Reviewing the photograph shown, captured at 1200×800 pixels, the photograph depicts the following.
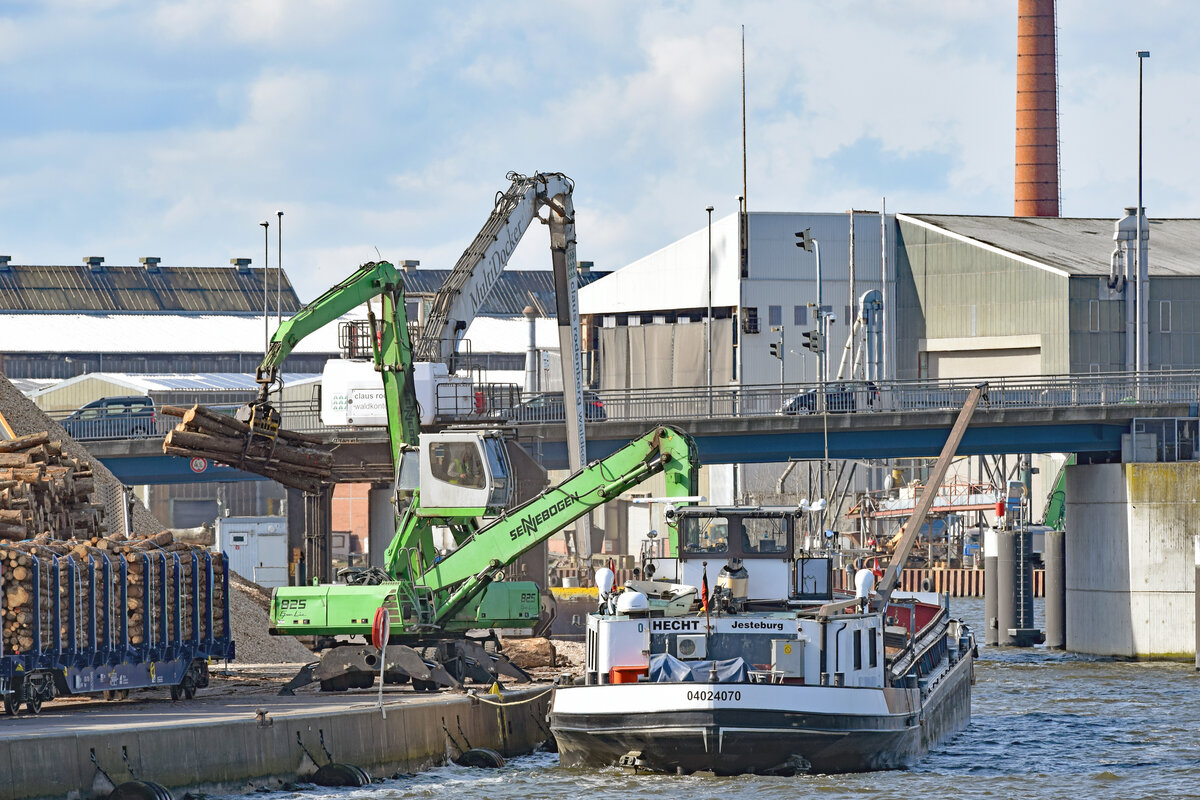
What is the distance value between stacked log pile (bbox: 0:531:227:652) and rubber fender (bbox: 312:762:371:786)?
15.8 ft

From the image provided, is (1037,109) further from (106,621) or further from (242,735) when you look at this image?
(242,735)

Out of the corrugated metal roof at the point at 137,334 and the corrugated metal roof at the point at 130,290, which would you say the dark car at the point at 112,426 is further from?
the corrugated metal roof at the point at 130,290

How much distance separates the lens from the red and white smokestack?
113m

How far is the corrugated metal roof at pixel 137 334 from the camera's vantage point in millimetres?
129500

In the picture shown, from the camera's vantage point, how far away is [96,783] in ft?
85.4

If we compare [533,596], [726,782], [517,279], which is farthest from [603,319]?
[726,782]

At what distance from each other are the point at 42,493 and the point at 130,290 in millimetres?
103577

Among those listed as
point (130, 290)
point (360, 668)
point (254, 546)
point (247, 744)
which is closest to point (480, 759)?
point (360, 668)

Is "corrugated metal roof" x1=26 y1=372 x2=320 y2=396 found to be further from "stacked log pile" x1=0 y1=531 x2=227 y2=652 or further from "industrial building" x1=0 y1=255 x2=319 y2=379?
"stacked log pile" x1=0 y1=531 x2=227 y2=652

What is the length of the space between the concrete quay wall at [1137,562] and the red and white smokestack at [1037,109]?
45.7 m

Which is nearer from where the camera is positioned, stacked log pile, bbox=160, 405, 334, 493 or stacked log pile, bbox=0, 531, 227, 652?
stacked log pile, bbox=0, 531, 227, 652

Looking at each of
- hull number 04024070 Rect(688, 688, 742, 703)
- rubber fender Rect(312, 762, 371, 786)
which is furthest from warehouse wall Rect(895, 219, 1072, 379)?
rubber fender Rect(312, 762, 371, 786)

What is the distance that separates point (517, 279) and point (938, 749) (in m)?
111

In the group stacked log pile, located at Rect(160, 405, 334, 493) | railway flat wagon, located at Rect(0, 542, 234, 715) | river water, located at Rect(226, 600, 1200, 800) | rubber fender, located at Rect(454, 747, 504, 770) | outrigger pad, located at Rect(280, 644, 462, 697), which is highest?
stacked log pile, located at Rect(160, 405, 334, 493)
